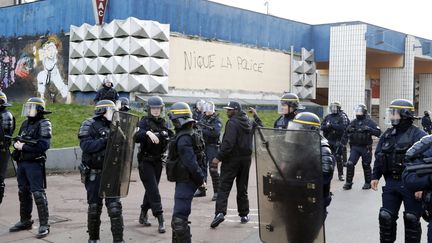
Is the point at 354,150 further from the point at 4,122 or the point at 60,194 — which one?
the point at 4,122

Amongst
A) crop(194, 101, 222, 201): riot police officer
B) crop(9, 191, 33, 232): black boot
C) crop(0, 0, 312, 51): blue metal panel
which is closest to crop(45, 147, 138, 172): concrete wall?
crop(194, 101, 222, 201): riot police officer

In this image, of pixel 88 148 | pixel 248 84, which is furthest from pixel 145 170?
pixel 248 84

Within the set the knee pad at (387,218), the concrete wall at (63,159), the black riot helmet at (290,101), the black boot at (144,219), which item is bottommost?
the black boot at (144,219)

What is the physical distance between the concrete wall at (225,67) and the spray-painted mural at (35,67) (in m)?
4.12

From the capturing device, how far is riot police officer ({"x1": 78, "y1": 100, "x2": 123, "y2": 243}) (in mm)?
5359

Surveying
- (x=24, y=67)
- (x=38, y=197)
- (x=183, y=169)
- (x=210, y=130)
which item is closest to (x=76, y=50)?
(x=24, y=67)

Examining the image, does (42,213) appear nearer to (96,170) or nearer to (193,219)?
(96,170)

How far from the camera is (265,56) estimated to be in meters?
19.9

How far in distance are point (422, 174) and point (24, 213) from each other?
4.82m

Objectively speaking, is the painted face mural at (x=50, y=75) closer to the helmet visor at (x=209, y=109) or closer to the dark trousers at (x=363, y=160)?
the helmet visor at (x=209, y=109)

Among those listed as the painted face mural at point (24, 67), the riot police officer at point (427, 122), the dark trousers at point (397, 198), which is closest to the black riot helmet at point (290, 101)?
the dark trousers at point (397, 198)

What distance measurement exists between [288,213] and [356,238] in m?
2.40

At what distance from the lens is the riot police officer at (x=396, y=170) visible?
496cm

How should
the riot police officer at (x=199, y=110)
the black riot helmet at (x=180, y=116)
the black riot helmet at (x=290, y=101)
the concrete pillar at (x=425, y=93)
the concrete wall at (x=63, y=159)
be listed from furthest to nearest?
the concrete pillar at (x=425, y=93), the concrete wall at (x=63, y=159), the riot police officer at (x=199, y=110), the black riot helmet at (x=290, y=101), the black riot helmet at (x=180, y=116)
